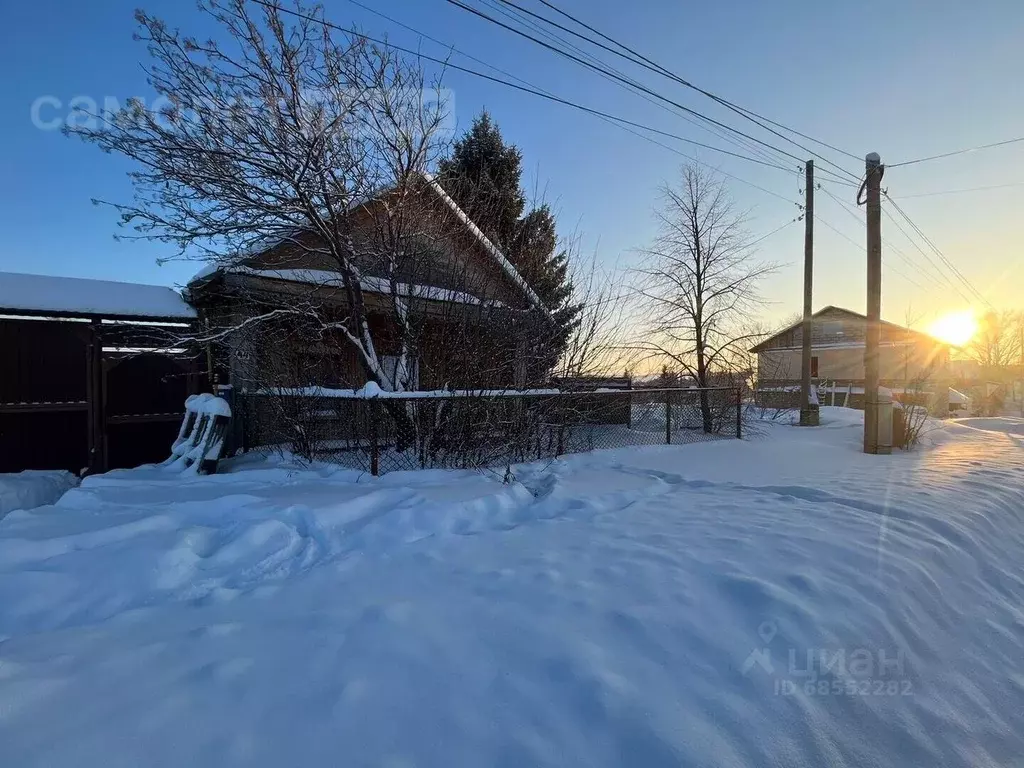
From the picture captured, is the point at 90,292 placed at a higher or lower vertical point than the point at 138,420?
higher

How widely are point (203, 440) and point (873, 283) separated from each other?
437 inches

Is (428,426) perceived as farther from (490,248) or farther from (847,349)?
(847,349)

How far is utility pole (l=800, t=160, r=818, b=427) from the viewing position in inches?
564

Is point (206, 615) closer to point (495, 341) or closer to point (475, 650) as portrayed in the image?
point (475, 650)

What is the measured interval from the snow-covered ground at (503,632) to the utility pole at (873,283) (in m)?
4.85

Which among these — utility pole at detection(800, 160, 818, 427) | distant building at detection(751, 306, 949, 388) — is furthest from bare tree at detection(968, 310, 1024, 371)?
utility pole at detection(800, 160, 818, 427)

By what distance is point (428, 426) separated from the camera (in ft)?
20.4

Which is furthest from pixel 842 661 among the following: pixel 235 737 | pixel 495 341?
pixel 495 341

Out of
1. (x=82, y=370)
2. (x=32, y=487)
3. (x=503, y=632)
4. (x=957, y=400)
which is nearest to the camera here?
(x=503, y=632)

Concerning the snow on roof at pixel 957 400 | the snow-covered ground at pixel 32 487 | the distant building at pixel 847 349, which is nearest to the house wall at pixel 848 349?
the distant building at pixel 847 349

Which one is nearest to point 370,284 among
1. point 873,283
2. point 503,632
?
point 503,632

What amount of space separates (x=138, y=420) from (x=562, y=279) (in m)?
6.85

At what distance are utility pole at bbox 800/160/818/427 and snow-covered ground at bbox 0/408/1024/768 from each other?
1040 cm

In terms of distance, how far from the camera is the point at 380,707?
1896mm
